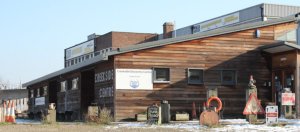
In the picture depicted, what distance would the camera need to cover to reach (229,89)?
Result: 28.4 meters

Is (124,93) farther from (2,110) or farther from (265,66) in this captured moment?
(265,66)

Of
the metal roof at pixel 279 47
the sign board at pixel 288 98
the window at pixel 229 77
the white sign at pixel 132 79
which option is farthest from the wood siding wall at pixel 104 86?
the sign board at pixel 288 98

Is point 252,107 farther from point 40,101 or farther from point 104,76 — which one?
point 40,101

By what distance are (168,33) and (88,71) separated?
96.5 ft

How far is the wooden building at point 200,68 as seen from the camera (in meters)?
26.8

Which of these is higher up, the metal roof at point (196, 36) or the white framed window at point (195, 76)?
the metal roof at point (196, 36)

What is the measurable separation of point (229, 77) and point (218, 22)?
1319 inches

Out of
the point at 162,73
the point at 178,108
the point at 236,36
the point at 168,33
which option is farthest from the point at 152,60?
the point at 168,33

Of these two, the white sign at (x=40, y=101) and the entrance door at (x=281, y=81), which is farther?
the white sign at (x=40, y=101)

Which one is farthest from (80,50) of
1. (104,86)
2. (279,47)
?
(279,47)

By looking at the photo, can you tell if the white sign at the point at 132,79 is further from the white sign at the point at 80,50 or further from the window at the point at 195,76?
the white sign at the point at 80,50

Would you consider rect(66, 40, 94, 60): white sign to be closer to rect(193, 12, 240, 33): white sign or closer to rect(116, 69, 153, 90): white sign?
rect(193, 12, 240, 33): white sign

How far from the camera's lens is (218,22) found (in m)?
61.4

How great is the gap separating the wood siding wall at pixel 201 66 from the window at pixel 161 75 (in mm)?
210
